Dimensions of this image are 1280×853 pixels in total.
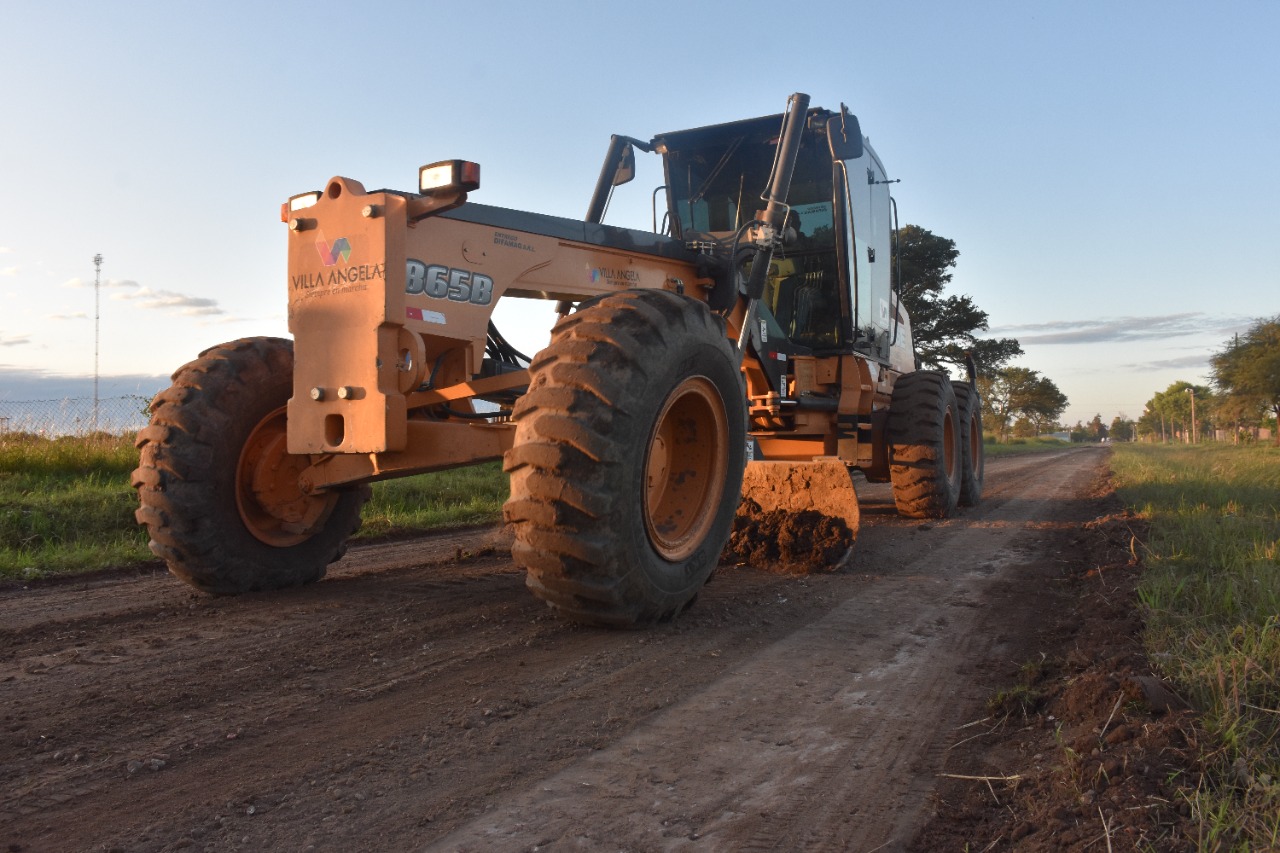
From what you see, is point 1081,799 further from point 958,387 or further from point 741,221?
point 958,387

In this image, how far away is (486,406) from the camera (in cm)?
570

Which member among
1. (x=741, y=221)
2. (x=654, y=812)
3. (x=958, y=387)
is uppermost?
(x=741, y=221)

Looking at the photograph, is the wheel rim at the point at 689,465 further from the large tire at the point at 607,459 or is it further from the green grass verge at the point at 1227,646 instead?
the green grass verge at the point at 1227,646

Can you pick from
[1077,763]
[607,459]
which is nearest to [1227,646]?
[1077,763]

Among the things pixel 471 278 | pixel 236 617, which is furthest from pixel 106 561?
pixel 471 278

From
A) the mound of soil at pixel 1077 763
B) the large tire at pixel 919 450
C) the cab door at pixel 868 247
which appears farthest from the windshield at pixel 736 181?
the mound of soil at pixel 1077 763

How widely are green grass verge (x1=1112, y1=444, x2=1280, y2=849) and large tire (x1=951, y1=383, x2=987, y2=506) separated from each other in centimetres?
278

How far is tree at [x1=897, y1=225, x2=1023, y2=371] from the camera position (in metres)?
32.2

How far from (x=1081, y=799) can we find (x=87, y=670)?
139 inches

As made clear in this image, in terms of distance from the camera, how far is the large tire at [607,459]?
3.92 meters

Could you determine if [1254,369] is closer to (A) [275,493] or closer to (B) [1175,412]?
(A) [275,493]

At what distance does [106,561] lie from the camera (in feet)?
21.1

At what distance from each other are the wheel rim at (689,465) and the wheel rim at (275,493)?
194 cm

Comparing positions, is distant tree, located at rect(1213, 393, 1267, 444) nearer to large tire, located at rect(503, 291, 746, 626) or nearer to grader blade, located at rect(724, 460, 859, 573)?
grader blade, located at rect(724, 460, 859, 573)
